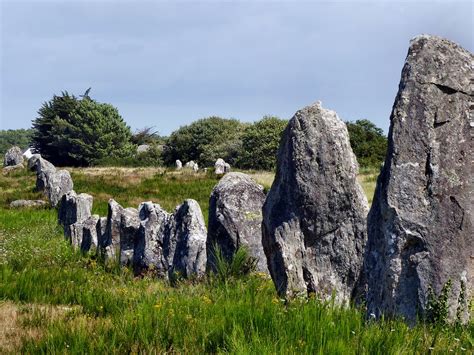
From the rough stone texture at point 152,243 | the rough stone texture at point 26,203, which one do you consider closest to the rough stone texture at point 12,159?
the rough stone texture at point 26,203

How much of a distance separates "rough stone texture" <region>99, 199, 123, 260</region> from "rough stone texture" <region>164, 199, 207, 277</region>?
2083 mm

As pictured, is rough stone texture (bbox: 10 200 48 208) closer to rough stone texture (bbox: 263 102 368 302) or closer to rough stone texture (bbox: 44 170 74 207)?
rough stone texture (bbox: 44 170 74 207)

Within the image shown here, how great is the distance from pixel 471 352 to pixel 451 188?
151 cm

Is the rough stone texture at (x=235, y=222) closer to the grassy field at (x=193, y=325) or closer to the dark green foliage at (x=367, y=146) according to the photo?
the grassy field at (x=193, y=325)

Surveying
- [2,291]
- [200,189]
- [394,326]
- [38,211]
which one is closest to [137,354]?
[394,326]

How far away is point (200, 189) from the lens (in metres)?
32.2

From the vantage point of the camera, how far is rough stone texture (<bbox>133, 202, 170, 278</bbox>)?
41.2 ft

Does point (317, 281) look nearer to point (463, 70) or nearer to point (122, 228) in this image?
point (463, 70)

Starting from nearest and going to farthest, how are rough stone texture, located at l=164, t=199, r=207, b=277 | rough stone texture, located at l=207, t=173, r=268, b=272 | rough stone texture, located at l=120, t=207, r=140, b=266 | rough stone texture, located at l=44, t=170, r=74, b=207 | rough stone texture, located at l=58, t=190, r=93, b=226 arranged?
rough stone texture, located at l=207, t=173, r=268, b=272
rough stone texture, located at l=164, t=199, r=207, b=277
rough stone texture, located at l=120, t=207, r=140, b=266
rough stone texture, located at l=58, t=190, r=93, b=226
rough stone texture, located at l=44, t=170, r=74, b=207

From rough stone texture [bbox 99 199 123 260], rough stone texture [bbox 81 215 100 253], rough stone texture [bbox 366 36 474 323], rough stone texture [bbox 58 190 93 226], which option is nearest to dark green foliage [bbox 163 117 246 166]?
rough stone texture [bbox 58 190 93 226]

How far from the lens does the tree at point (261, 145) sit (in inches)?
2425

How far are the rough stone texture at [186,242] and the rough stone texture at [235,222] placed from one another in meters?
0.99

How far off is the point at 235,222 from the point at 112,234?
5.40 metres

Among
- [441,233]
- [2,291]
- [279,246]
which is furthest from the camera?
[2,291]
